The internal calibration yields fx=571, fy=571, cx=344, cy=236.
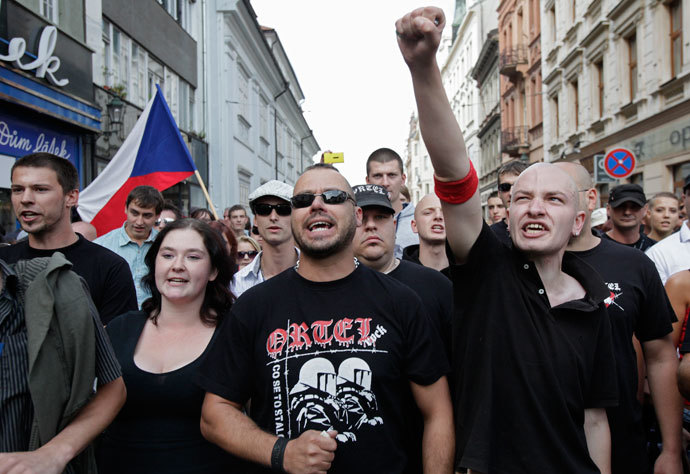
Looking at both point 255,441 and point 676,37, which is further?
point 676,37

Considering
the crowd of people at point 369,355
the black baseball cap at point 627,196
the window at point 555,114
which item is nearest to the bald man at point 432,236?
the crowd of people at point 369,355

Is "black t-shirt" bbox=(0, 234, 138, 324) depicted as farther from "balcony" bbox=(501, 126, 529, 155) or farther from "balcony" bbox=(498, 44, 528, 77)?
"balcony" bbox=(498, 44, 528, 77)

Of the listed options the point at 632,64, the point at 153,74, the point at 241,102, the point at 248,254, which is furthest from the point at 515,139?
the point at 248,254

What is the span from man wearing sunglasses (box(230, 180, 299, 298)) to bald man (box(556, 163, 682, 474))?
73.6 inches

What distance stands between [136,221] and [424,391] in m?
3.82

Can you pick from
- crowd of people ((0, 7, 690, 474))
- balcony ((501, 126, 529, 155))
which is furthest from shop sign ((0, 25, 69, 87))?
balcony ((501, 126, 529, 155))

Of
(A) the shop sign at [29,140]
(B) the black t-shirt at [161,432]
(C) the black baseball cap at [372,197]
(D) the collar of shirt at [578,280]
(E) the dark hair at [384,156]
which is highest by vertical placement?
(A) the shop sign at [29,140]

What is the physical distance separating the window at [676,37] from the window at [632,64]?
2.26 metres

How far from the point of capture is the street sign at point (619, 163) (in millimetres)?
10414

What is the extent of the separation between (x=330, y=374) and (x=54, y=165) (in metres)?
2.30

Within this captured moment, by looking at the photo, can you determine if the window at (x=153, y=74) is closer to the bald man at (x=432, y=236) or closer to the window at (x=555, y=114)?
the bald man at (x=432, y=236)

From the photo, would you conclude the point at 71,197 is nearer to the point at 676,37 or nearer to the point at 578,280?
the point at 578,280

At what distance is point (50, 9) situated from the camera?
957 cm

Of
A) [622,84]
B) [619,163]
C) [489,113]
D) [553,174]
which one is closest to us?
[553,174]
